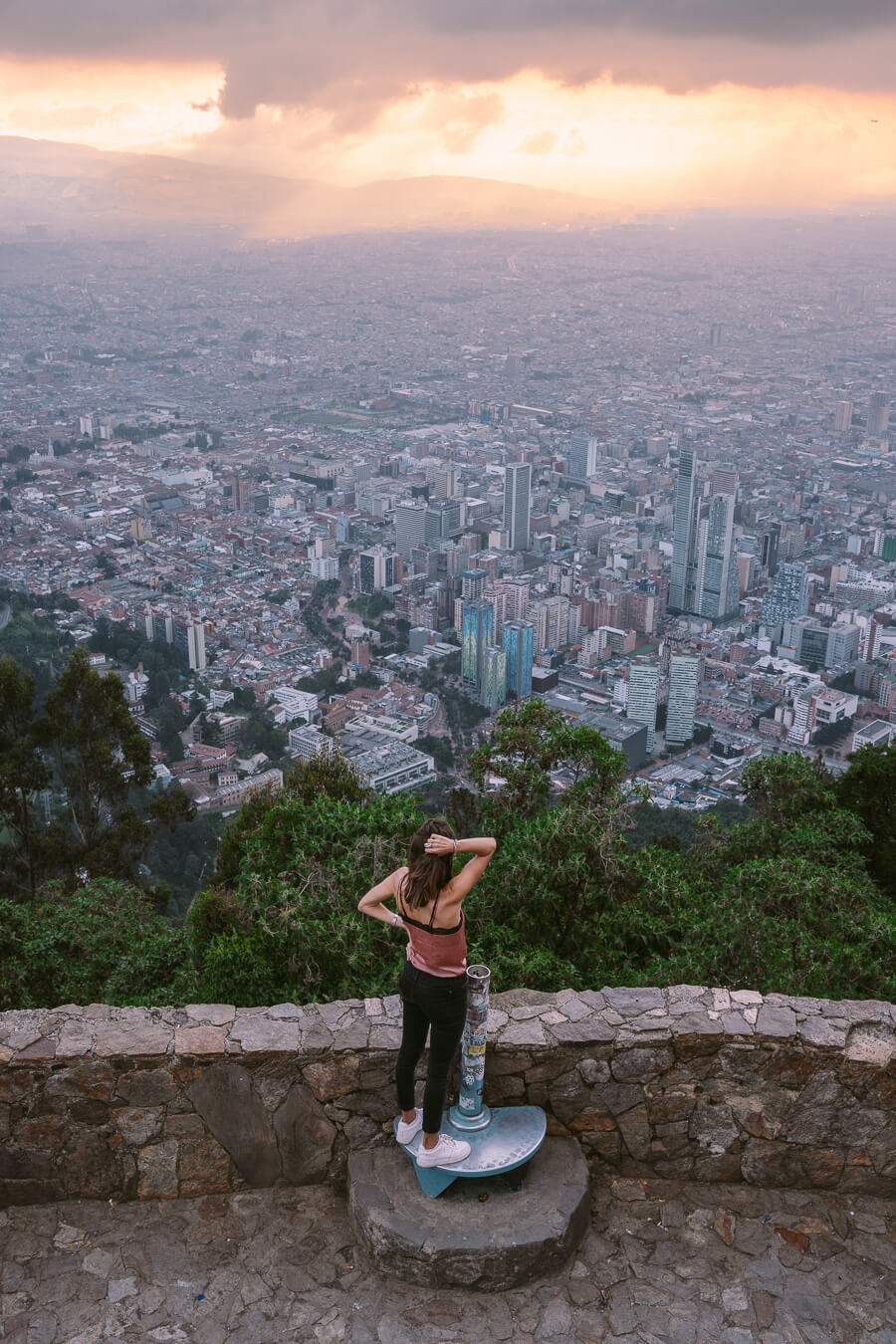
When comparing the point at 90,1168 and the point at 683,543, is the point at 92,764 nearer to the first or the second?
the point at 90,1168

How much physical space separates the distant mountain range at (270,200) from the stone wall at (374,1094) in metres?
Answer: 93.1

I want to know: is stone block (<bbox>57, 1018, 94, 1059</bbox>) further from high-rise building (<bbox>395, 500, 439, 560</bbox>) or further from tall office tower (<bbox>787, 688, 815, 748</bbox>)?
high-rise building (<bbox>395, 500, 439, 560</bbox>)

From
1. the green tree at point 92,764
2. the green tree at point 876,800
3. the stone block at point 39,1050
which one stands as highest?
the stone block at point 39,1050

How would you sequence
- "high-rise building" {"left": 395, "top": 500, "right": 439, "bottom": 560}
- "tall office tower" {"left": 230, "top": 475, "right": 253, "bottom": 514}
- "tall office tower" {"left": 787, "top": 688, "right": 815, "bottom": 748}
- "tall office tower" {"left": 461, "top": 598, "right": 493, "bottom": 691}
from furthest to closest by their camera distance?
"tall office tower" {"left": 230, "top": 475, "right": 253, "bottom": 514} < "high-rise building" {"left": 395, "top": 500, "right": 439, "bottom": 560} < "tall office tower" {"left": 461, "top": 598, "right": 493, "bottom": 691} < "tall office tower" {"left": 787, "top": 688, "right": 815, "bottom": 748}

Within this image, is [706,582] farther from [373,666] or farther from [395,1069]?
[395,1069]

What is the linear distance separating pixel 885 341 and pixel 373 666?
148 ft

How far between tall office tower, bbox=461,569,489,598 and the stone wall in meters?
27.1

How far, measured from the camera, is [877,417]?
161 feet

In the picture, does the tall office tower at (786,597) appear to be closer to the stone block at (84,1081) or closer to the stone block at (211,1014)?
the stone block at (211,1014)

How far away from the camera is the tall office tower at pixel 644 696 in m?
23.1

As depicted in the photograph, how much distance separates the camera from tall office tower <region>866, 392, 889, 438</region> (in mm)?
48500

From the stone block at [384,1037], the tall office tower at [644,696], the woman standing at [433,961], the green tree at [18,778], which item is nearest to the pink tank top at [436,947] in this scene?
the woman standing at [433,961]

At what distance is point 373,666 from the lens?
1057 inches

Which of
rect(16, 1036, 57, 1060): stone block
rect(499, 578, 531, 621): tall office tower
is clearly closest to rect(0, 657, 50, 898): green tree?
rect(16, 1036, 57, 1060): stone block
